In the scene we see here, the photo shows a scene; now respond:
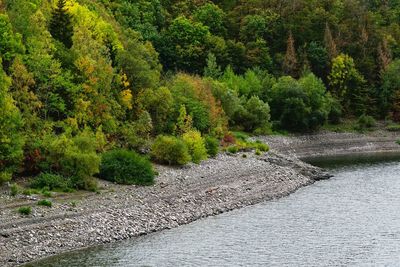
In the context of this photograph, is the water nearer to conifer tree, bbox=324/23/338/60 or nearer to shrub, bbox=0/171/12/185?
shrub, bbox=0/171/12/185

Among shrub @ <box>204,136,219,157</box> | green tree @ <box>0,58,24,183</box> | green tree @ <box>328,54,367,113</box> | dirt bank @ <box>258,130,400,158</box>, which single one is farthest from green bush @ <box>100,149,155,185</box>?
green tree @ <box>328,54,367,113</box>

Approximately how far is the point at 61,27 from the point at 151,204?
94.0ft

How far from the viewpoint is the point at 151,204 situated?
67.4 meters

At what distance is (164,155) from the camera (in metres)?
83.2

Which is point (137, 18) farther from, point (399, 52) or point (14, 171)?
point (14, 171)

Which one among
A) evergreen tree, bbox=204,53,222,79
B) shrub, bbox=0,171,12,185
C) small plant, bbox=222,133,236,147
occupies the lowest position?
small plant, bbox=222,133,236,147

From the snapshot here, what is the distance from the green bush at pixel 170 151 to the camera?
272 feet

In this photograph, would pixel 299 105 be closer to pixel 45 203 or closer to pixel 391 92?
pixel 391 92

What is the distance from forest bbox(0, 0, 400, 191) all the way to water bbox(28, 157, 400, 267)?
1298 cm

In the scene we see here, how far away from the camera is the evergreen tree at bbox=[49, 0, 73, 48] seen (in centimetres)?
8431

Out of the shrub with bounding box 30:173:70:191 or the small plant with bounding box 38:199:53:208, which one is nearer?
the small plant with bounding box 38:199:53:208

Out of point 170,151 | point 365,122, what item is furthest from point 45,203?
point 365,122

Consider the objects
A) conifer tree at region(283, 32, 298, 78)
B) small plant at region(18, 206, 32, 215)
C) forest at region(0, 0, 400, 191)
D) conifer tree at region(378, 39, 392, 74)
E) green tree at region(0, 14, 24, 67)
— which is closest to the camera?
small plant at region(18, 206, 32, 215)

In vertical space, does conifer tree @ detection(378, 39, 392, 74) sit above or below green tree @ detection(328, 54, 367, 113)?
above
